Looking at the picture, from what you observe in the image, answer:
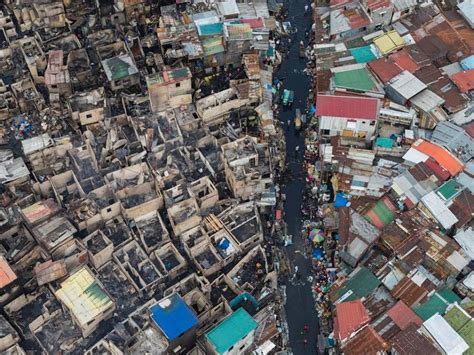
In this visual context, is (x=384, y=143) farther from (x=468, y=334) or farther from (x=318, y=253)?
(x=468, y=334)

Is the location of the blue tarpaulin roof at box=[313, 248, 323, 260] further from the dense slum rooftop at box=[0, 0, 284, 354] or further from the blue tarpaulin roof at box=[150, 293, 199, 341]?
the blue tarpaulin roof at box=[150, 293, 199, 341]

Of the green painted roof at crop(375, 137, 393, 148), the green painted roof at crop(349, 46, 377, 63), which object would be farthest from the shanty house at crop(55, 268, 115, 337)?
the green painted roof at crop(349, 46, 377, 63)

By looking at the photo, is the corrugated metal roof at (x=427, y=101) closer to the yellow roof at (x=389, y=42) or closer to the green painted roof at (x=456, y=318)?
the yellow roof at (x=389, y=42)

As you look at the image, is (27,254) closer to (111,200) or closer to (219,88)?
(111,200)

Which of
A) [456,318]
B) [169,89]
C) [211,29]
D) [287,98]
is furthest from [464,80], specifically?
[169,89]

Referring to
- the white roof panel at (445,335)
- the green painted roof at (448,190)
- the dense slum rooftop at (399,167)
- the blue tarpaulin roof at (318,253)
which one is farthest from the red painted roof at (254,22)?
the white roof panel at (445,335)

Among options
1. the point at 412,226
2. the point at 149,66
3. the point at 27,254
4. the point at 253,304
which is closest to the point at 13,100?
the point at 149,66
